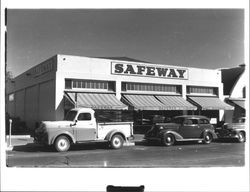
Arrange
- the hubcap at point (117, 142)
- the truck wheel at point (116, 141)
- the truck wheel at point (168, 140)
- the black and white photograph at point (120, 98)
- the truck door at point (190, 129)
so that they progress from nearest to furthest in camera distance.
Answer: the black and white photograph at point (120, 98) < the truck wheel at point (116, 141) < the hubcap at point (117, 142) < the truck wheel at point (168, 140) < the truck door at point (190, 129)

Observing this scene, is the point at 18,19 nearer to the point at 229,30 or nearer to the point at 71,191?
the point at 71,191

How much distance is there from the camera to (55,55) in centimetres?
504

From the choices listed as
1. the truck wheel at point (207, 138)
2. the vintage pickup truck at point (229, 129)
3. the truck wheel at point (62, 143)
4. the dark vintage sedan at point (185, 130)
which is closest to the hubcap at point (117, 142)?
the dark vintage sedan at point (185, 130)

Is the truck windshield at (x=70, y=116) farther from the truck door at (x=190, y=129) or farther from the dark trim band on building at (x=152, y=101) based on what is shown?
the truck door at (x=190, y=129)

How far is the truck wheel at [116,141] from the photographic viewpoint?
6130mm

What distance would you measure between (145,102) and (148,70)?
2.18ft

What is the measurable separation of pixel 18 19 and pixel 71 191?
2.23 meters

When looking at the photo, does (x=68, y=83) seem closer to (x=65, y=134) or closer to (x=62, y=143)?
(x=62, y=143)

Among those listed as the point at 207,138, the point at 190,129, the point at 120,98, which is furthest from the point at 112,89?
the point at 190,129

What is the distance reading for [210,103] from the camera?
6129mm

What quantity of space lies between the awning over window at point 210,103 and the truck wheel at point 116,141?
1.93 meters

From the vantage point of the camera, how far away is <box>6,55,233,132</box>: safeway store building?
497 cm

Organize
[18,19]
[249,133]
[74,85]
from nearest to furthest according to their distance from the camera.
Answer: [249,133], [18,19], [74,85]

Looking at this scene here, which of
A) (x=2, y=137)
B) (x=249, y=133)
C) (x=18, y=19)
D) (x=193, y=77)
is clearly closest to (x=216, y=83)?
(x=193, y=77)
